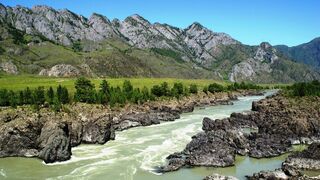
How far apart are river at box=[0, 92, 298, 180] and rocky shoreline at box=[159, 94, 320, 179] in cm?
234

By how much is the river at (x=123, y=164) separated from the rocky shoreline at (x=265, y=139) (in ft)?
7.66

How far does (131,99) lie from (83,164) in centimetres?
6355

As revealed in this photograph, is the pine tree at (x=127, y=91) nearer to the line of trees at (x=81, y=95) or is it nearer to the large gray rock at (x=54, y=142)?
the line of trees at (x=81, y=95)

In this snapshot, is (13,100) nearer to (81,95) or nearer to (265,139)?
(81,95)

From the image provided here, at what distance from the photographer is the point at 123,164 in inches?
2847

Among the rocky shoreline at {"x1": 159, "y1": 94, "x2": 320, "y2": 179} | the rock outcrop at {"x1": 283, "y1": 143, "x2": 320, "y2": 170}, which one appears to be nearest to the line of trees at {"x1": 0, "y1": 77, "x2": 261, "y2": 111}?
the rocky shoreline at {"x1": 159, "y1": 94, "x2": 320, "y2": 179}

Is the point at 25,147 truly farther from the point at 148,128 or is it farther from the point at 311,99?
the point at 311,99

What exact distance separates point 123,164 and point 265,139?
29.4 metres

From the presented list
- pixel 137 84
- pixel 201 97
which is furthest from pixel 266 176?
Answer: pixel 137 84

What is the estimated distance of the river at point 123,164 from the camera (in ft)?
215

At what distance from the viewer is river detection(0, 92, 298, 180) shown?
215 feet

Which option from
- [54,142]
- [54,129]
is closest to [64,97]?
[54,129]

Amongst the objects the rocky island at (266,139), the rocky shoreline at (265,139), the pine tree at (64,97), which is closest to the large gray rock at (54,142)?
the pine tree at (64,97)

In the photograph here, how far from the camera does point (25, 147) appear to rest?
268ft
